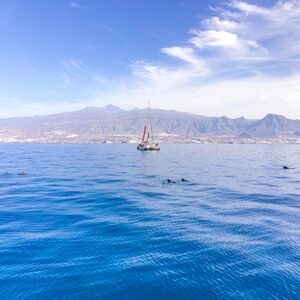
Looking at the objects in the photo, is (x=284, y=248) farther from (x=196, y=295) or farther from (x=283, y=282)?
(x=196, y=295)

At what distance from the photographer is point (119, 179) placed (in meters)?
85.1

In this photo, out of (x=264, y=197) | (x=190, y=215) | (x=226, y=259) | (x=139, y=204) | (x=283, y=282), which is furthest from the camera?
(x=264, y=197)

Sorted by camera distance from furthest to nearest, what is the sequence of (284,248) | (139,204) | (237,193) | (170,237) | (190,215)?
(237,193)
(139,204)
(190,215)
(170,237)
(284,248)

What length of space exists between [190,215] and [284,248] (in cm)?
1517

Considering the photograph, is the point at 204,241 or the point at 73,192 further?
the point at 73,192

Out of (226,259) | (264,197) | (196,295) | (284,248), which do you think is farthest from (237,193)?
(196,295)

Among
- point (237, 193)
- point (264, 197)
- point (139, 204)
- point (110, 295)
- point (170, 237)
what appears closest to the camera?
point (110, 295)

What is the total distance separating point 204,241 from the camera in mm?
33906

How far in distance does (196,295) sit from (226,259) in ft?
24.4

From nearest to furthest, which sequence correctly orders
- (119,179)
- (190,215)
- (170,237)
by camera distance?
(170,237), (190,215), (119,179)

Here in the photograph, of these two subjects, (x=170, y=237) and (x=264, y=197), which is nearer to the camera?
(x=170, y=237)

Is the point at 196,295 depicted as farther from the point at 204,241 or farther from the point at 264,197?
the point at 264,197

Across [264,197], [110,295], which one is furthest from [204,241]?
[264,197]

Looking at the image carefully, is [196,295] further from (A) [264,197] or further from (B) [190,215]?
(A) [264,197]
